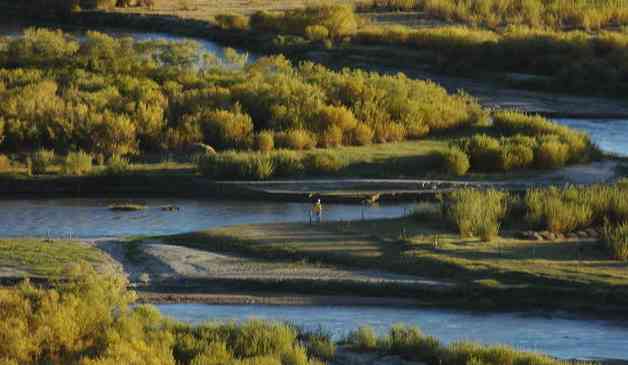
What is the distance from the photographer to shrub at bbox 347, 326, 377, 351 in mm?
17938

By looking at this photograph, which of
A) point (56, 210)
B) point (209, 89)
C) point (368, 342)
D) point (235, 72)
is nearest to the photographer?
point (368, 342)

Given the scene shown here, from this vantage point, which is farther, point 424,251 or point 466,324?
point 424,251

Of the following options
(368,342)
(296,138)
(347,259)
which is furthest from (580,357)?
(296,138)

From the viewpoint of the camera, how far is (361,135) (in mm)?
34812

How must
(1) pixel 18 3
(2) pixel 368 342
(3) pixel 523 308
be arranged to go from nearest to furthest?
(2) pixel 368 342 < (3) pixel 523 308 < (1) pixel 18 3

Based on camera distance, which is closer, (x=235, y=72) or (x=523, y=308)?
(x=523, y=308)

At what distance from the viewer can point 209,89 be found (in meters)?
36.6

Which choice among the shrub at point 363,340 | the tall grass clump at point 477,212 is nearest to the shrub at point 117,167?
the tall grass clump at point 477,212

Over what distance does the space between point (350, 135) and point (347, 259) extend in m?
11.9

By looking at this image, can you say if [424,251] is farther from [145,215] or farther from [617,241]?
[145,215]

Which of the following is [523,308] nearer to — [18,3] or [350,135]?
[350,135]

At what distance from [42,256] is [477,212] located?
717cm

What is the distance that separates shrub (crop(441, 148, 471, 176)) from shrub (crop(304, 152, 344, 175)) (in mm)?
2217

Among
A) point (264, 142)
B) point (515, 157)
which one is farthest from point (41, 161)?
point (515, 157)
